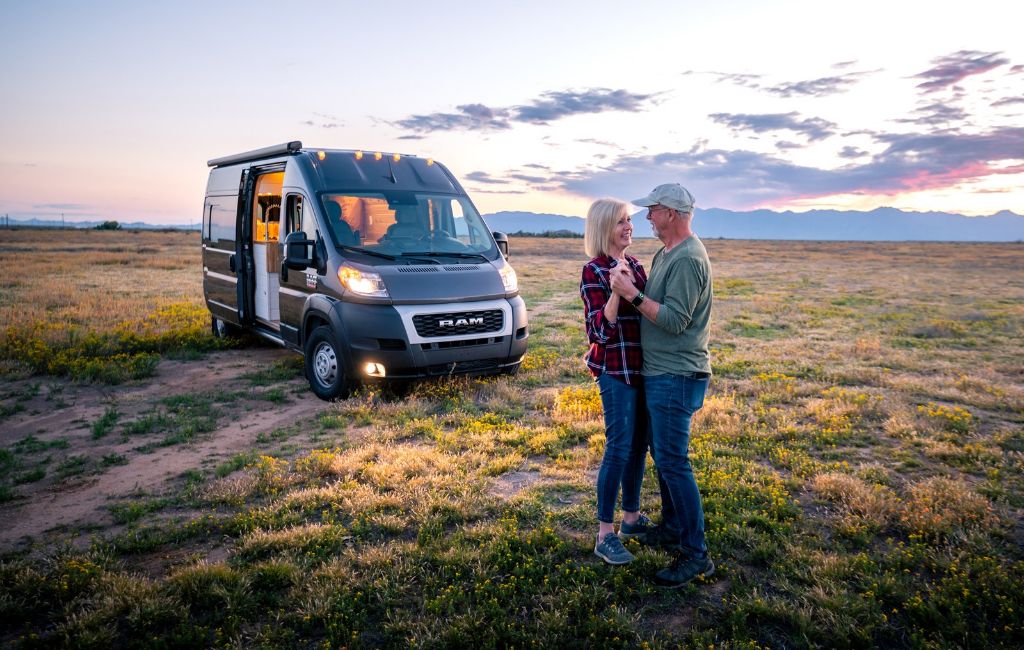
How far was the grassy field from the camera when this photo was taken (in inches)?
123

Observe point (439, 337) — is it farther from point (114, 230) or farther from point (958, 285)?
point (114, 230)

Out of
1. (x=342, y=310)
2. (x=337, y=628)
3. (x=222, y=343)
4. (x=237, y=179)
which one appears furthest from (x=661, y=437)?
(x=222, y=343)

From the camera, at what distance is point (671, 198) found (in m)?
3.33

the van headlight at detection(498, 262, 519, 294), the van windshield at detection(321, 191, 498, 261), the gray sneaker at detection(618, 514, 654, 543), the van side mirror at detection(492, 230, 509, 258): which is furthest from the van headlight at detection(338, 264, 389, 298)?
the gray sneaker at detection(618, 514, 654, 543)

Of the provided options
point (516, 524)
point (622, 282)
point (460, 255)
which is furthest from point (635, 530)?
point (460, 255)

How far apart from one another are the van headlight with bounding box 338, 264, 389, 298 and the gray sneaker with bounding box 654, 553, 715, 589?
4116mm

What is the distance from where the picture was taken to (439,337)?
664 cm

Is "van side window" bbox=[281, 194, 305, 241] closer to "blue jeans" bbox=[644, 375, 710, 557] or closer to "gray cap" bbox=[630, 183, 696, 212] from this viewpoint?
"gray cap" bbox=[630, 183, 696, 212]

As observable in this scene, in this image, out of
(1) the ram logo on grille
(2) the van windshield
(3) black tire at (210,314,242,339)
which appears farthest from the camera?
(3) black tire at (210,314,242,339)

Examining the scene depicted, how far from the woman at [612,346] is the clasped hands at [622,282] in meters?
0.06

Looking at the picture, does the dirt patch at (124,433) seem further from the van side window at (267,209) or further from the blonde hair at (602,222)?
the blonde hair at (602,222)

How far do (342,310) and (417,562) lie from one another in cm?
363

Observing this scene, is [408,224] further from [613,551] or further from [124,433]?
[613,551]

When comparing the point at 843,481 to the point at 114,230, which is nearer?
the point at 843,481
